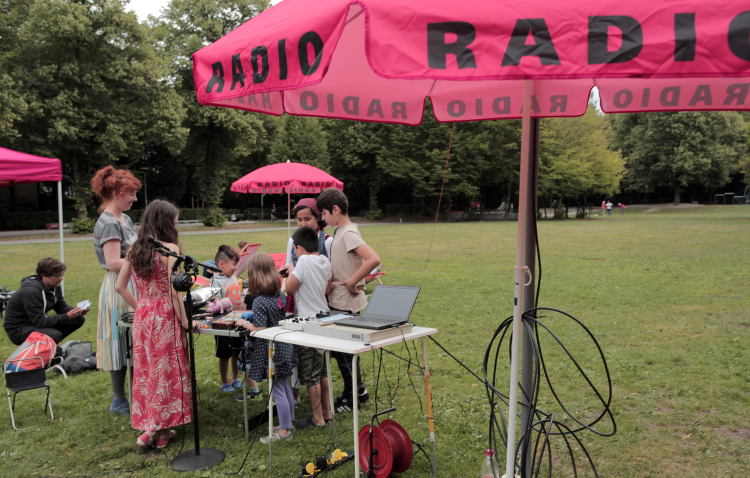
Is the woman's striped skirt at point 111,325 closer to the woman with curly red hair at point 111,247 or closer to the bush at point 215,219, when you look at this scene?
the woman with curly red hair at point 111,247

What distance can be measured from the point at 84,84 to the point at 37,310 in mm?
27440

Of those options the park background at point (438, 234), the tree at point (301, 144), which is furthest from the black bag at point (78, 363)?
the tree at point (301, 144)

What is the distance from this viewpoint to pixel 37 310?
5.50m

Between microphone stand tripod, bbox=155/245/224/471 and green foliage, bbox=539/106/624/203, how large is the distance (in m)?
39.2

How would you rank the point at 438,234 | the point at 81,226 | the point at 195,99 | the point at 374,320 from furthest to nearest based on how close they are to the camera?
the point at 195,99 → the point at 81,226 → the point at 438,234 → the point at 374,320

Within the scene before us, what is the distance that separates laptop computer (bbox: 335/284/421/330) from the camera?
3.11m

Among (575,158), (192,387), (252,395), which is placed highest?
(575,158)

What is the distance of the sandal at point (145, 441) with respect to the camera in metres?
3.63

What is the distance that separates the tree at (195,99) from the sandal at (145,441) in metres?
32.2

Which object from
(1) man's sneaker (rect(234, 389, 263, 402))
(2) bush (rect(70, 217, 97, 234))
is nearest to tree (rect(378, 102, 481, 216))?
(2) bush (rect(70, 217, 97, 234))

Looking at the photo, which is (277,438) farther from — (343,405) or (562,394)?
(562,394)

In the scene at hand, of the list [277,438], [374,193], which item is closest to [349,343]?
[277,438]

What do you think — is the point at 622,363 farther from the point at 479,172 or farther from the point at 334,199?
Result: the point at 479,172

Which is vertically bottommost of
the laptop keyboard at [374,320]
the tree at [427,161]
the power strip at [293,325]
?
the power strip at [293,325]
